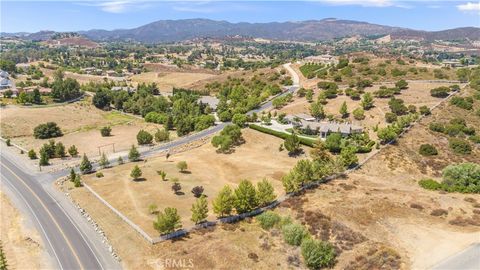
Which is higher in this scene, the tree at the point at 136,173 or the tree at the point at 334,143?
the tree at the point at 334,143

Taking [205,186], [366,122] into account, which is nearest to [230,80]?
[366,122]

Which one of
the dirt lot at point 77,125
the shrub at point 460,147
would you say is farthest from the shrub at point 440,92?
the dirt lot at point 77,125

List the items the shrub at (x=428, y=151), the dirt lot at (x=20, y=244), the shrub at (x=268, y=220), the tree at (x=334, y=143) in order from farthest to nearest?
the shrub at (x=428, y=151) → the tree at (x=334, y=143) → the shrub at (x=268, y=220) → the dirt lot at (x=20, y=244)

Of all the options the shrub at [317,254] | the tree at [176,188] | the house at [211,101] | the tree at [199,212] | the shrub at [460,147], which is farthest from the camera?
the house at [211,101]

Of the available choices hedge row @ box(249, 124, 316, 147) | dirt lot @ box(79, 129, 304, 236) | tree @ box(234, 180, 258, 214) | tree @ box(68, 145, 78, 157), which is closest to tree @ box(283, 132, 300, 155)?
dirt lot @ box(79, 129, 304, 236)

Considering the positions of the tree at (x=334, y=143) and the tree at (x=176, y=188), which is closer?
the tree at (x=176, y=188)

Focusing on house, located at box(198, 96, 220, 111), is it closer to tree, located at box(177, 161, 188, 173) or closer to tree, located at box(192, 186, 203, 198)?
tree, located at box(177, 161, 188, 173)

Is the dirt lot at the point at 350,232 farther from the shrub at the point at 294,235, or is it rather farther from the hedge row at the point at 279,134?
the hedge row at the point at 279,134
